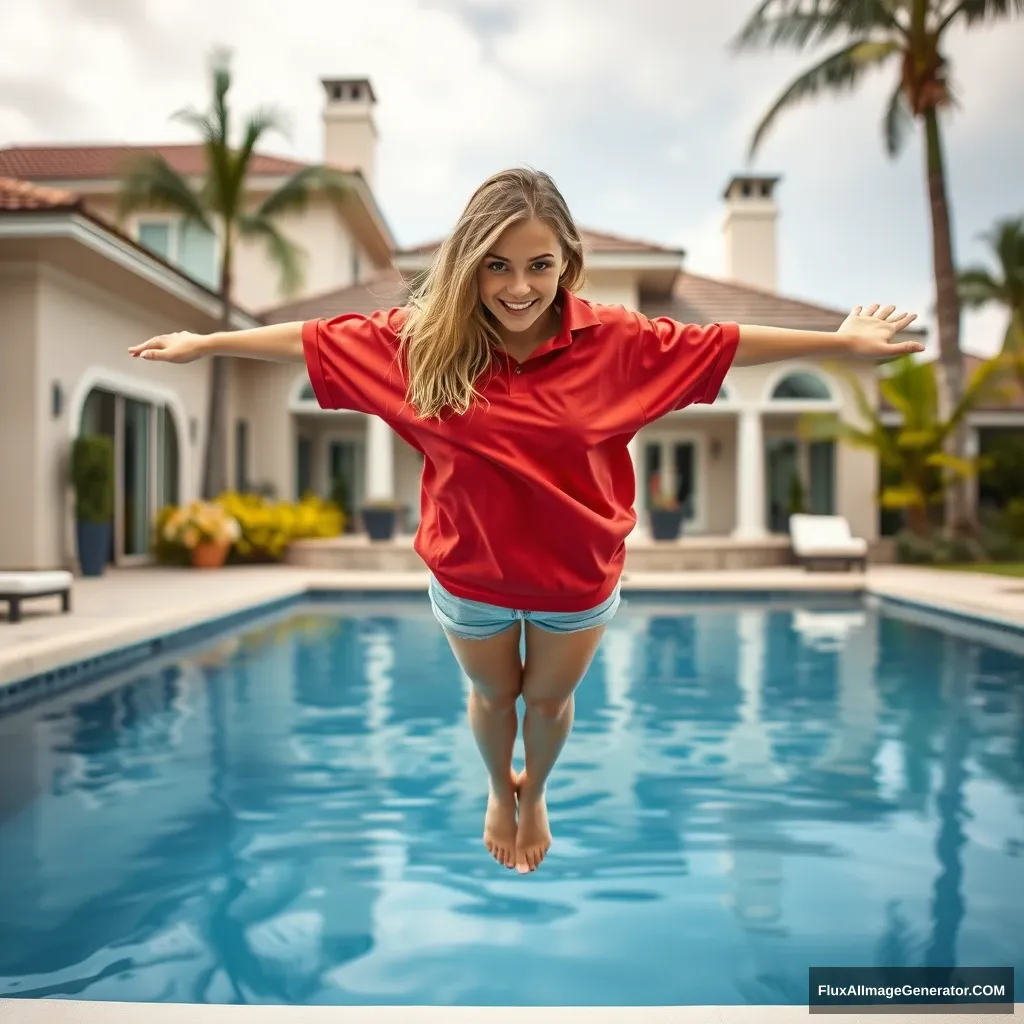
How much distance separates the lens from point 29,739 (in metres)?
5.79

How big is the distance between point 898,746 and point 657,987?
10.7ft

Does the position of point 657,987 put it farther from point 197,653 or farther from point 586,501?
point 197,653

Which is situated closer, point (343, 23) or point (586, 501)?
point (586, 501)

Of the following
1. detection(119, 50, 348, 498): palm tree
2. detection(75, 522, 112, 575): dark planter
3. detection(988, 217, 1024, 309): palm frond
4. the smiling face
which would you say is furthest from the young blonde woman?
detection(988, 217, 1024, 309): palm frond

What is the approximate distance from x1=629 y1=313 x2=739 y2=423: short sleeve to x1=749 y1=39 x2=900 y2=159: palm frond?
52.3 ft

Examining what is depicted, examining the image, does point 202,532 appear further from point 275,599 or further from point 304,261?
point 304,261

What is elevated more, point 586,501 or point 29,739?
point 586,501

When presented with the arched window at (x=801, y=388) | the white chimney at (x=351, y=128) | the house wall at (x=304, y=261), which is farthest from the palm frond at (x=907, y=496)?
the white chimney at (x=351, y=128)

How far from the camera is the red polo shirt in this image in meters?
2.23

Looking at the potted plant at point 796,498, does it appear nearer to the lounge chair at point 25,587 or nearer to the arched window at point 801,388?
the arched window at point 801,388

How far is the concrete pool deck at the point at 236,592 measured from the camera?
7410 mm

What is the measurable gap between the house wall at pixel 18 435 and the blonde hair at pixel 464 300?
1111cm

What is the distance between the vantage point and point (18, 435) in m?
12.0

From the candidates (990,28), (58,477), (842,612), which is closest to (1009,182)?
(990,28)
